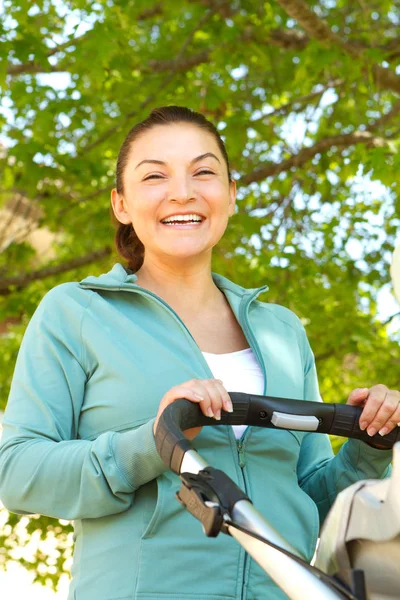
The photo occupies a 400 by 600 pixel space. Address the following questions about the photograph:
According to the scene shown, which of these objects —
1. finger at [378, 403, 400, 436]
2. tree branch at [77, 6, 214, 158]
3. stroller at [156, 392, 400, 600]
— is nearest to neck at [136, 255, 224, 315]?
finger at [378, 403, 400, 436]

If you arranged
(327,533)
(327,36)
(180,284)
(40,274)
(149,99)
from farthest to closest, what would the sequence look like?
(40,274), (149,99), (327,36), (180,284), (327,533)

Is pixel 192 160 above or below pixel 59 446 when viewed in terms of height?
above

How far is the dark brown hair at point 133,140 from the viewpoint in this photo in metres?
2.33

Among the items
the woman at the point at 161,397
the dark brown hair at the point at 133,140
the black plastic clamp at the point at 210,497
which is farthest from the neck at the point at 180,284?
the black plastic clamp at the point at 210,497

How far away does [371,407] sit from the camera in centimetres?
189

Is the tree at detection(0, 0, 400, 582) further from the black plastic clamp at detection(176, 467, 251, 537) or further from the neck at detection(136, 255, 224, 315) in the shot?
the black plastic clamp at detection(176, 467, 251, 537)

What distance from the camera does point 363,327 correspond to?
18.8 feet

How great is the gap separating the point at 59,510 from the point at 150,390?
0.99 feet

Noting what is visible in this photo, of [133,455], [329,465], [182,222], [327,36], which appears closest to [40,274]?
[327,36]

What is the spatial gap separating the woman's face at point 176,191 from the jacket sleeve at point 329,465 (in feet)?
1.50

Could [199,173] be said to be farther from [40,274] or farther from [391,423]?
[40,274]

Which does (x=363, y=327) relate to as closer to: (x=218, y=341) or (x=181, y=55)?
(x=181, y=55)

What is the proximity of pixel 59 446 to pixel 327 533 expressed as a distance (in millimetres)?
664

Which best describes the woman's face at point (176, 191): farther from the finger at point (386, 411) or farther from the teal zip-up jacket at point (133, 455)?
the finger at point (386, 411)
